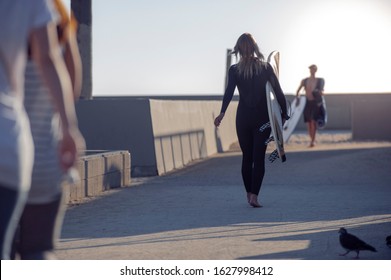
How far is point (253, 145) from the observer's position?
33.7ft

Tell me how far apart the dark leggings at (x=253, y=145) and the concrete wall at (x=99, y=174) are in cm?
169

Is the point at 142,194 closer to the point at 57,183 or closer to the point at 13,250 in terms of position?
the point at 13,250

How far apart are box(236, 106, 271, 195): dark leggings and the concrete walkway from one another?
0.27 m

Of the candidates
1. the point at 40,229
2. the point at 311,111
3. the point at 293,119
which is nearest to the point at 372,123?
the point at 293,119

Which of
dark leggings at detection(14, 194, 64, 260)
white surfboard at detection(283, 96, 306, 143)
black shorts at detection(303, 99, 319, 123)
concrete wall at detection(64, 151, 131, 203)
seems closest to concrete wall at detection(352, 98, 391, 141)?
white surfboard at detection(283, 96, 306, 143)

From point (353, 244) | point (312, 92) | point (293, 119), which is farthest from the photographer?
point (293, 119)

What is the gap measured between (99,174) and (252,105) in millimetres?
2422

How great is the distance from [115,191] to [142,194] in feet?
1.70

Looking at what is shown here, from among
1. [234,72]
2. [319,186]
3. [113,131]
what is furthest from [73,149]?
[113,131]

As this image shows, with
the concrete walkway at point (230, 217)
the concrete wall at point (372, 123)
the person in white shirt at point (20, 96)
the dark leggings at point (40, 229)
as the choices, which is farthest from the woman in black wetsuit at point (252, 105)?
the concrete wall at point (372, 123)

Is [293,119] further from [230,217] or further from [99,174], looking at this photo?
[230,217]

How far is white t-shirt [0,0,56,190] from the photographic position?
3021 mm

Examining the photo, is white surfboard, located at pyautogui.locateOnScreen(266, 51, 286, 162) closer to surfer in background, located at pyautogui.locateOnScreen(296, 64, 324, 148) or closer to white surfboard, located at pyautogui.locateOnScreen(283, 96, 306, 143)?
surfer in background, located at pyautogui.locateOnScreen(296, 64, 324, 148)

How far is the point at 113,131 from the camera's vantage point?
49.7 ft
